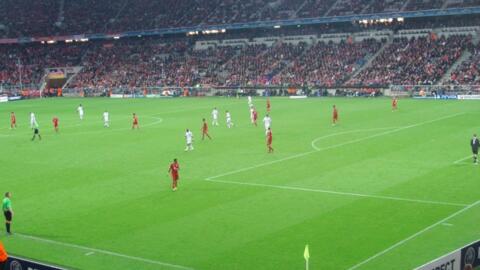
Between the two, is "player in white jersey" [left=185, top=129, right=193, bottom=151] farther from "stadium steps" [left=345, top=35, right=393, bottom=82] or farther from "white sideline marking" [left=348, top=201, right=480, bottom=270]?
"stadium steps" [left=345, top=35, right=393, bottom=82]

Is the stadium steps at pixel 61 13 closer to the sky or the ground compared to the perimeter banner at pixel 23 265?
closer to the sky

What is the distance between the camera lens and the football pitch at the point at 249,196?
704 inches

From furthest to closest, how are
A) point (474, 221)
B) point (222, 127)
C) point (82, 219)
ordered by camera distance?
point (222, 127) < point (82, 219) < point (474, 221)

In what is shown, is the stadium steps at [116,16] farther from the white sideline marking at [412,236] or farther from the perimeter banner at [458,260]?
the perimeter banner at [458,260]

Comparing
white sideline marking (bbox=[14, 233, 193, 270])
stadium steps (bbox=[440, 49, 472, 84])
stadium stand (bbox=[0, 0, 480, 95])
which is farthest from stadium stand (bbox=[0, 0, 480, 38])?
white sideline marking (bbox=[14, 233, 193, 270])

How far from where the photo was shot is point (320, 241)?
725 inches

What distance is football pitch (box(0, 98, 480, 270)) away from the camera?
58.6 ft

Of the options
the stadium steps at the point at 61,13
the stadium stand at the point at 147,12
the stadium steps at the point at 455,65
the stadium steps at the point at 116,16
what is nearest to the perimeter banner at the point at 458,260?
the stadium steps at the point at 455,65

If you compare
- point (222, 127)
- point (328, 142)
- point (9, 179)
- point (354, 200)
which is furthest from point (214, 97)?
point (354, 200)

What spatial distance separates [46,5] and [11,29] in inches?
341

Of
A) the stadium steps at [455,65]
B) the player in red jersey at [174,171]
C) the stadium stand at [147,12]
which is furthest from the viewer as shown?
the stadium stand at [147,12]

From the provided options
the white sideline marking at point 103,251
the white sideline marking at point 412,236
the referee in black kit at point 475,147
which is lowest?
the white sideline marking at point 103,251

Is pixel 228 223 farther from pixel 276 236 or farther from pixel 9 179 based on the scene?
pixel 9 179

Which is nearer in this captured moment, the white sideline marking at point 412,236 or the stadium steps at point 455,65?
the white sideline marking at point 412,236
